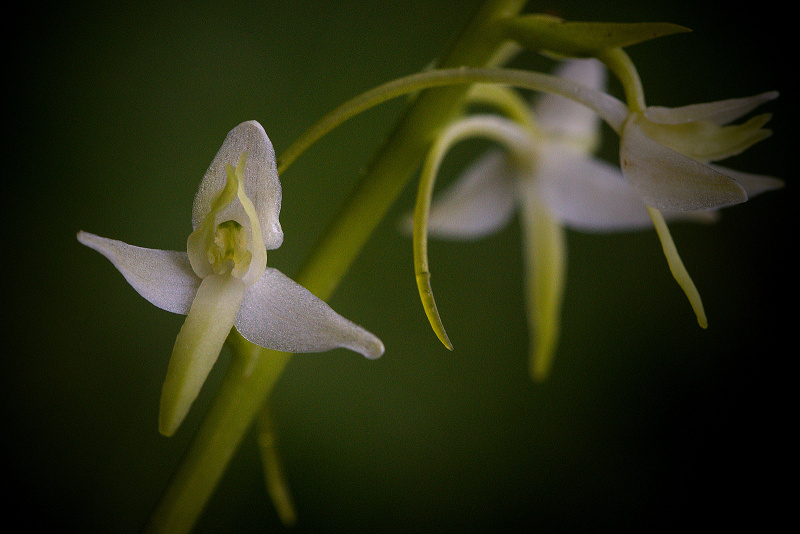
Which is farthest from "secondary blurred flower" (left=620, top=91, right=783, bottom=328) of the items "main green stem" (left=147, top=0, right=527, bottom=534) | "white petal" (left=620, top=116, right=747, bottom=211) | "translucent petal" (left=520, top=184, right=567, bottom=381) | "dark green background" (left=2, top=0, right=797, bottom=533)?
"dark green background" (left=2, top=0, right=797, bottom=533)

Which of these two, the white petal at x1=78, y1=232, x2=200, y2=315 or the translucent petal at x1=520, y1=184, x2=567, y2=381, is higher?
the translucent petal at x1=520, y1=184, x2=567, y2=381

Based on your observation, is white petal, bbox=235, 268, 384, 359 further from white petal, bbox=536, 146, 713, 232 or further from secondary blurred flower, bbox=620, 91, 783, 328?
white petal, bbox=536, 146, 713, 232

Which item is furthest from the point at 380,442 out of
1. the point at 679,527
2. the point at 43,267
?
the point at 43,267

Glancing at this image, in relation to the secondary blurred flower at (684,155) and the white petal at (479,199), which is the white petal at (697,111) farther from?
the white petal at (479,199)

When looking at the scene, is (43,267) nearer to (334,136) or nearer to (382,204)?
(334,136)

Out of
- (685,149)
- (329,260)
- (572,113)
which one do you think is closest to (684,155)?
(685,149)

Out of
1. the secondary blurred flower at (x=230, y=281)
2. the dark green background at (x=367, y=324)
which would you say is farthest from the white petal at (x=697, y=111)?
the dark green background at (x=367, y=324)
